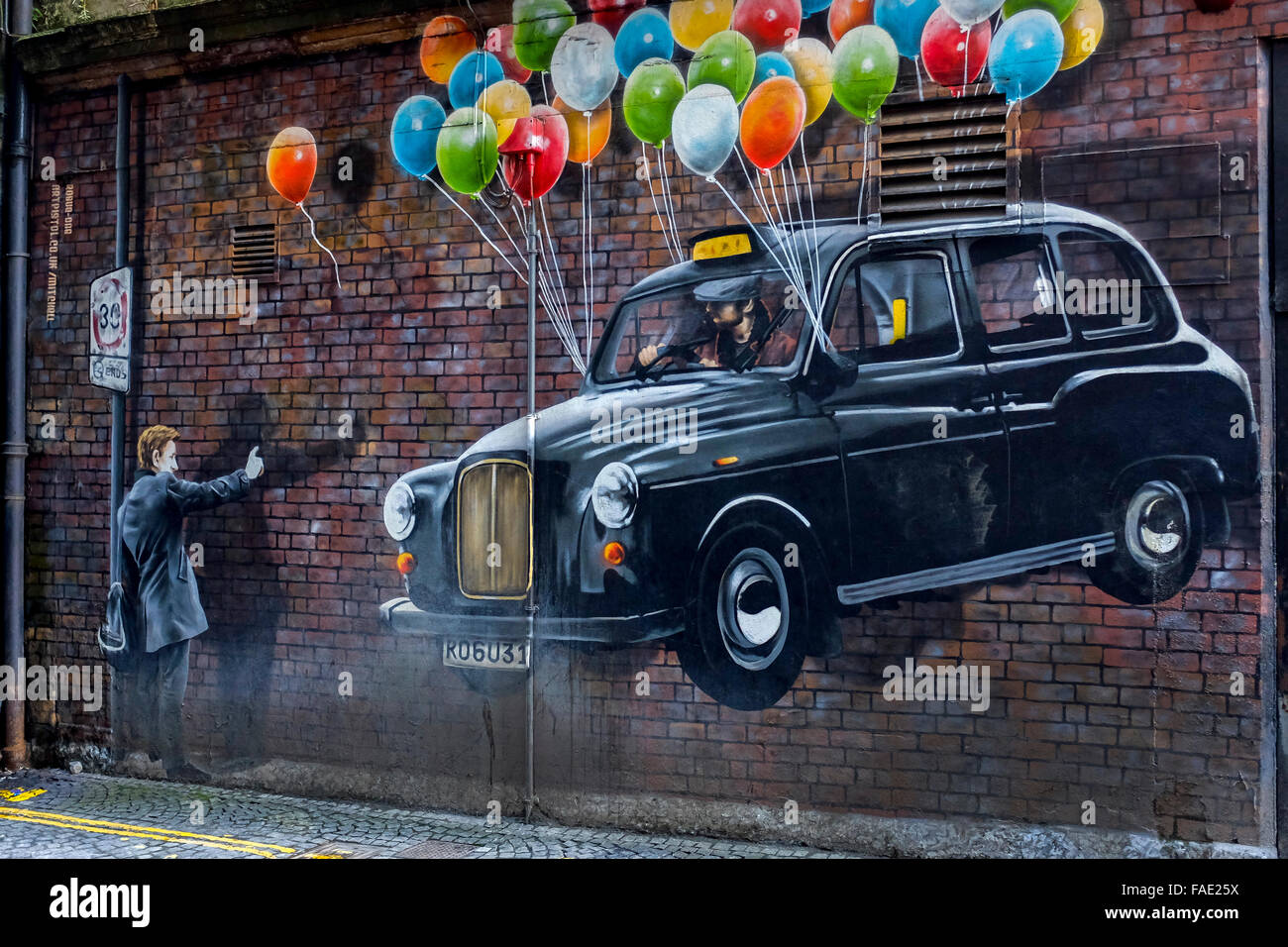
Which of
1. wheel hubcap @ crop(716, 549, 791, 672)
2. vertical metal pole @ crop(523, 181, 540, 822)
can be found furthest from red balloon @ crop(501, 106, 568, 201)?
wheel hubcap @ crop(716, 549, 791, 672)

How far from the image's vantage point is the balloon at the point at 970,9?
582 centimetres

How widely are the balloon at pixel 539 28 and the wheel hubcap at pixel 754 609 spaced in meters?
3.23

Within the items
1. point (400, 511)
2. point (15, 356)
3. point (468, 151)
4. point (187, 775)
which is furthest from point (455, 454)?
point (15, 356)

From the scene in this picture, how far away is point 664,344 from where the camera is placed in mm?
6512

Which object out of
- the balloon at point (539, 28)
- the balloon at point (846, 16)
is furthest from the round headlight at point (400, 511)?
the balloon at point (846, 16)

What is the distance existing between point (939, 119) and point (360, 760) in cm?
512

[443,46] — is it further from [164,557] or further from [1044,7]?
[164,557]

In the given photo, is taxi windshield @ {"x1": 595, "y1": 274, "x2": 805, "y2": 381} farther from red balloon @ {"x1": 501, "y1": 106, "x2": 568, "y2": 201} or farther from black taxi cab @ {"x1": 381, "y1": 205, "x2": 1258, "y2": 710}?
red balloon @ {"x1": 501, "y1": 106, "x2": 568, "y2": 201}

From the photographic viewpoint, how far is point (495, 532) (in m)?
6.75

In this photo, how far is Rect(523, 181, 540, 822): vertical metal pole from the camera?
22.0 feet

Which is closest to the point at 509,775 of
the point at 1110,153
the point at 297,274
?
the point at 297,274

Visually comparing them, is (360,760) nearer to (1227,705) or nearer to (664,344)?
(664,344)

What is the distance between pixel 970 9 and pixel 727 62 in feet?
4.35

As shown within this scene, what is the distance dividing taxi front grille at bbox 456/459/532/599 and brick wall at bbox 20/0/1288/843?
0.37m
